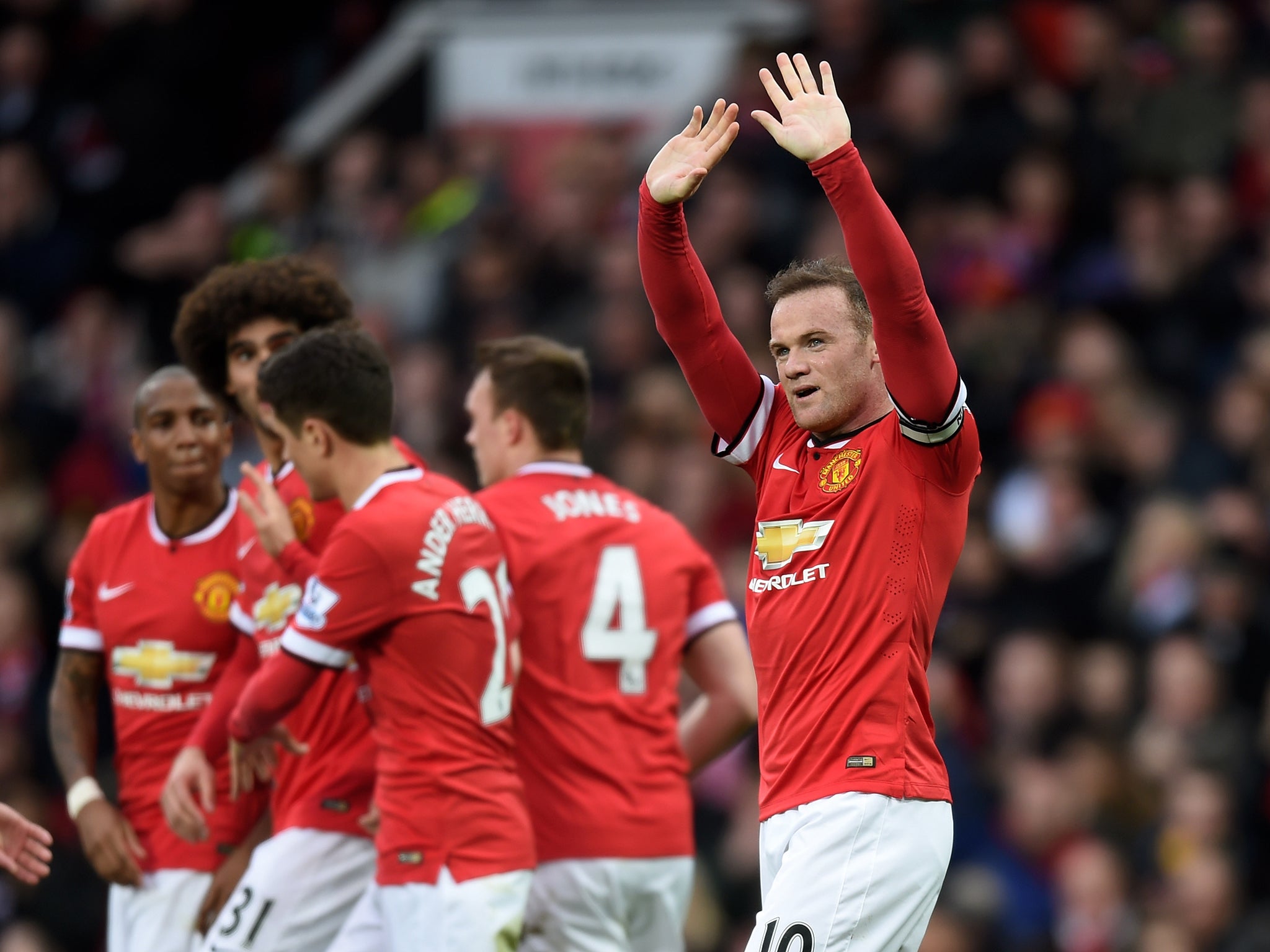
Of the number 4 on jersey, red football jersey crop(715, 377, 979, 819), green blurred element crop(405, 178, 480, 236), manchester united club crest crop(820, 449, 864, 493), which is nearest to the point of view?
red football jersey crop(715, 377, 979, 819)

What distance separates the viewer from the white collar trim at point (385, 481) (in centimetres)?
523

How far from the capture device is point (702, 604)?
20.2ft

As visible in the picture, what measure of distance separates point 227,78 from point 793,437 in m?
11.0

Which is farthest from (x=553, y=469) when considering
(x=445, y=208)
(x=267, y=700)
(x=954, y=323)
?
(x=445, y=208)

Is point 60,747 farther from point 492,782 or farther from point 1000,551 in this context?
point 1000,551

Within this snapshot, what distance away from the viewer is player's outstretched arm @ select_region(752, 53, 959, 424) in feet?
13.9

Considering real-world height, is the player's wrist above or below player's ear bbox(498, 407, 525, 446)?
below

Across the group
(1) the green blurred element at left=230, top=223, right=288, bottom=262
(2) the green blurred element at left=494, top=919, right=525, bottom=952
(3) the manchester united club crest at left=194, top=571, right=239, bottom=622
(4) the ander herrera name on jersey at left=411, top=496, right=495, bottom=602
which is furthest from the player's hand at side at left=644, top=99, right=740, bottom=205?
(1) the green blurred element at left=230, top=223, right=288, bottom=262

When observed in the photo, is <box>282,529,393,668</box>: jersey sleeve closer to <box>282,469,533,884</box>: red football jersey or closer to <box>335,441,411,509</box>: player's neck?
<box>282,469,533,884</box>: red football jersey

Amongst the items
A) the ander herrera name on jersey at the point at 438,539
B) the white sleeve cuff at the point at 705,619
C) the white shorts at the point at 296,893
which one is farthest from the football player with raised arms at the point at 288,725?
the white sleeve cuff at the point at 705,619

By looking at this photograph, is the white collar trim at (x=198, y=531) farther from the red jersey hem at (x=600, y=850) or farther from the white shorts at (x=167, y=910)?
the red jersey hem at (x=600, y=850)

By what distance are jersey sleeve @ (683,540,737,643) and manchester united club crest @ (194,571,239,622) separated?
1.47 meters

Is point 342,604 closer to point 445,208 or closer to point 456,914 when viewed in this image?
point 456,914

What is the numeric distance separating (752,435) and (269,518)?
5.05ft
